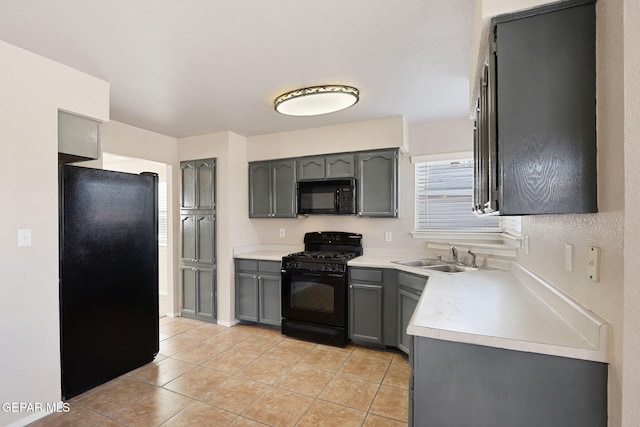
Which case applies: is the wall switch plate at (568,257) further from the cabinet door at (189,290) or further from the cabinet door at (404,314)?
the cabinet door at (189,290)

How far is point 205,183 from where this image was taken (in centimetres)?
402

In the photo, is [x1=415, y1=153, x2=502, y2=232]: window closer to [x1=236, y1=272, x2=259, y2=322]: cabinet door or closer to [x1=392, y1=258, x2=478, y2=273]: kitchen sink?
[x1=392, y1=258, x2=478, y2=273]: kitchen sink

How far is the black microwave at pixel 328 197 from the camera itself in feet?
11.6

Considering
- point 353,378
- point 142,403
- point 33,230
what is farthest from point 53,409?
point 353,378

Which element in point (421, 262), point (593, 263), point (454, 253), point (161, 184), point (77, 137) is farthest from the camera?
point (161, 184)

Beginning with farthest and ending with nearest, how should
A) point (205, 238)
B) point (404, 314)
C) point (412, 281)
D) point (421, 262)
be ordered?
point (205, 238), point (421, 262), point (404, 314), point (412, 281)

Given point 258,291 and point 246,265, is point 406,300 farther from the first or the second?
point 246,265

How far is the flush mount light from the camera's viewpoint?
2477mm

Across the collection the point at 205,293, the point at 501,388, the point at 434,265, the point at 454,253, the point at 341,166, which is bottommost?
the point at 205,293

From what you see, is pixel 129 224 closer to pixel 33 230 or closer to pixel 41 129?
pixel 33 230

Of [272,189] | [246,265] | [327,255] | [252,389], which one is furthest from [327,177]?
[252,389]

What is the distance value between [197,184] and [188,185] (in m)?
0.16

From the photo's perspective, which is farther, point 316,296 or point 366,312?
point 316,296

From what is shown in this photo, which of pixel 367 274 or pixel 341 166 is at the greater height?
pixel 341 166
